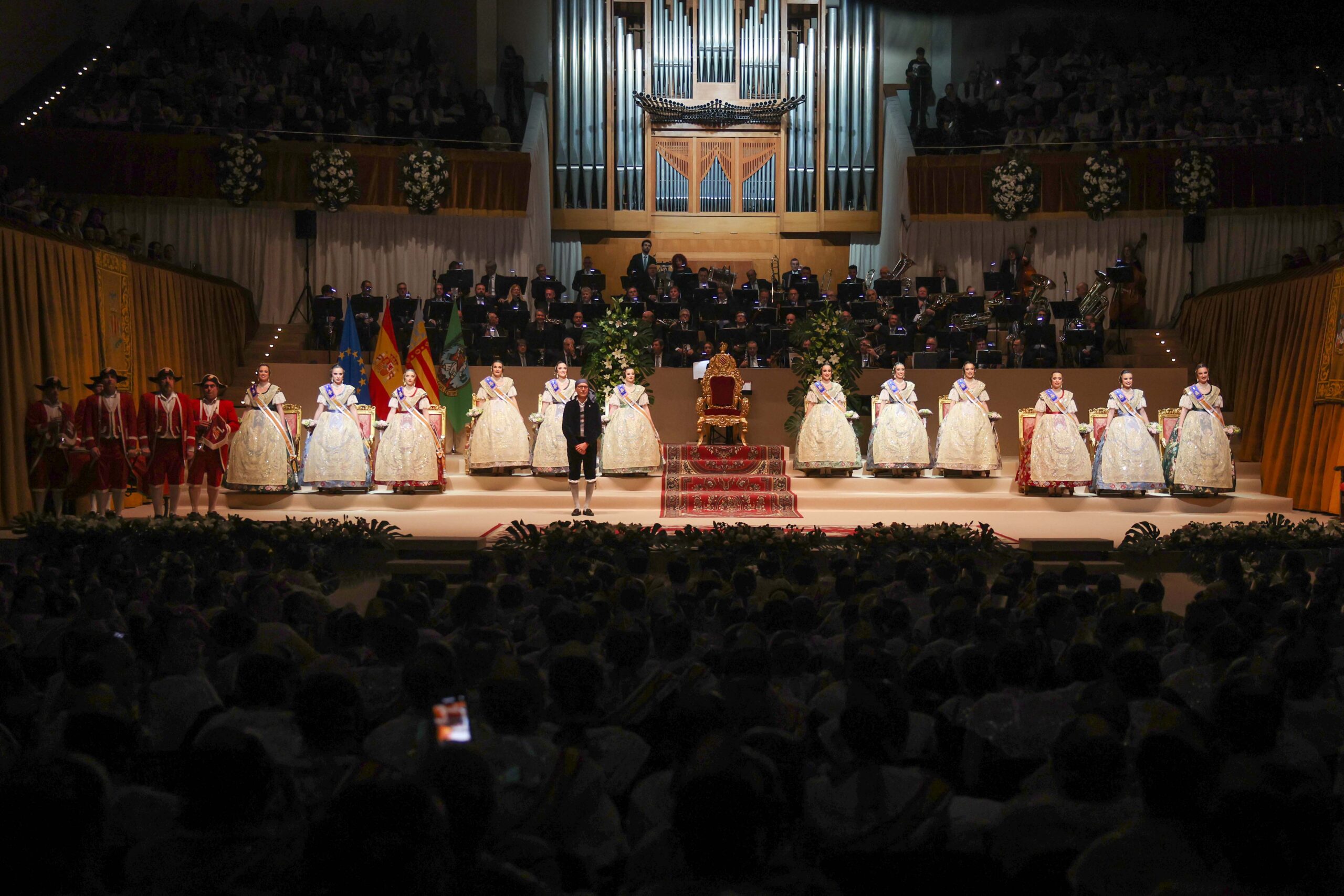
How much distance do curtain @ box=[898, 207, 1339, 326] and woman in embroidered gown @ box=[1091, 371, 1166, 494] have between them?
6.12 metres

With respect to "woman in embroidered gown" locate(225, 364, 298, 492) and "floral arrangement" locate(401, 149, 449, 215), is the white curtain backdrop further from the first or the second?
"woman in embroidered gown" locate(225, 364, 298, 492)

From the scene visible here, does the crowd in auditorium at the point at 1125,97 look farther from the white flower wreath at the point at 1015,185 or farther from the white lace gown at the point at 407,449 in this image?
the white lace gown at the point at 407,449

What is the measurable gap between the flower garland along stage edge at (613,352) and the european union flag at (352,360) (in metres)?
2.59

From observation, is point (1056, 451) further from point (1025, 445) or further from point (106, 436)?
point (106, 436)

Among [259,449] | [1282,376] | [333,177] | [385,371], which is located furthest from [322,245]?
[1282,376]

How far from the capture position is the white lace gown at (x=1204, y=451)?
11.3 m

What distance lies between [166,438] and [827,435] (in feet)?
19.8

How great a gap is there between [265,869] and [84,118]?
16.3m

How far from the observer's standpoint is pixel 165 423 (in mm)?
10359

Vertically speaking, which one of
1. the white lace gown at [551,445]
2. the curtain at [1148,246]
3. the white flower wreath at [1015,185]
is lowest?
the white lace gown at [551,445]

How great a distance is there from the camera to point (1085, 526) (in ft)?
32.8

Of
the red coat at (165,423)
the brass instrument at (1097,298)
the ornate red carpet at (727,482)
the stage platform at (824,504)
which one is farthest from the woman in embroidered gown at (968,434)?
the red coat at (165,423)

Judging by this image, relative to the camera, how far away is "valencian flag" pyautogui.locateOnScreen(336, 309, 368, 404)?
524 inches

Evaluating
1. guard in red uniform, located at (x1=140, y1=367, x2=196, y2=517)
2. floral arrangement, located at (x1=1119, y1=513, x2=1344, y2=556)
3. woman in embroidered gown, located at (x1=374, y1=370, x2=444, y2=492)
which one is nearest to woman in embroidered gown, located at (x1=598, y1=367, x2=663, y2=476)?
woman in embroidered gown, located at (x1=374, y1=370, x2=444, y2=492)
